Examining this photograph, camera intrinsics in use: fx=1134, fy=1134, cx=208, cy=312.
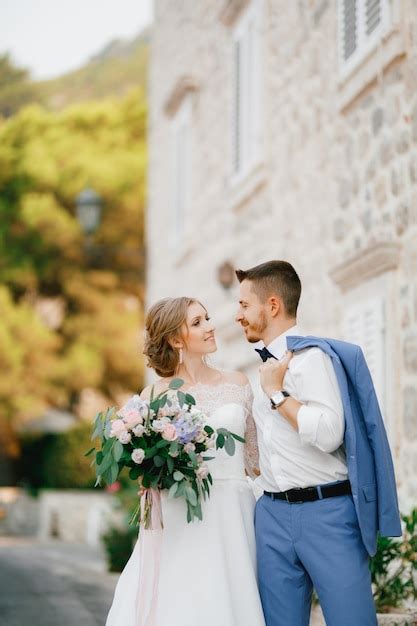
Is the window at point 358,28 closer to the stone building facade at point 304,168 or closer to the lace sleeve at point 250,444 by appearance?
the stone building facade at point 304,168

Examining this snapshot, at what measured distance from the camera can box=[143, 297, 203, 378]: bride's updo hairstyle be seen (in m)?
4.92

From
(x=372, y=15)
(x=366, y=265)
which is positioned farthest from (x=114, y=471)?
(x=372, y=15)

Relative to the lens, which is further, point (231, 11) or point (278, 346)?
point (231, 11)

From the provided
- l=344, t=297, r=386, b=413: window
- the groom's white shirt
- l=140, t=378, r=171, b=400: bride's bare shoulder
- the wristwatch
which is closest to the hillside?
l=344, t=297, r=386, b=413: window

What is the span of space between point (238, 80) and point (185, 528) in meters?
7.92

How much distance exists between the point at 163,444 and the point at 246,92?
7751 millimetres

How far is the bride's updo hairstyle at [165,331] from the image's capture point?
194 inches

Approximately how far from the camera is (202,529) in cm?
464

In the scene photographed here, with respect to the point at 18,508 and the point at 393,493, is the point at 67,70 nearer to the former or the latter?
the point at 18,508

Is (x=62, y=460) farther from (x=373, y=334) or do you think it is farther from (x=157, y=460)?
(x=157, y=460)

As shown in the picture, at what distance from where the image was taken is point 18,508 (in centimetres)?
2145

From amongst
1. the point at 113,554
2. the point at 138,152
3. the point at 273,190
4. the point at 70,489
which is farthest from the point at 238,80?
the point at 138,152

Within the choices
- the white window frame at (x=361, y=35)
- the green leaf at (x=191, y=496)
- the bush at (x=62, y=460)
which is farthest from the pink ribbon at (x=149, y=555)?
the bush at (x=62, y=460)

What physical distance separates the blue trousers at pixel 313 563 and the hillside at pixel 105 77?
29.9 m
